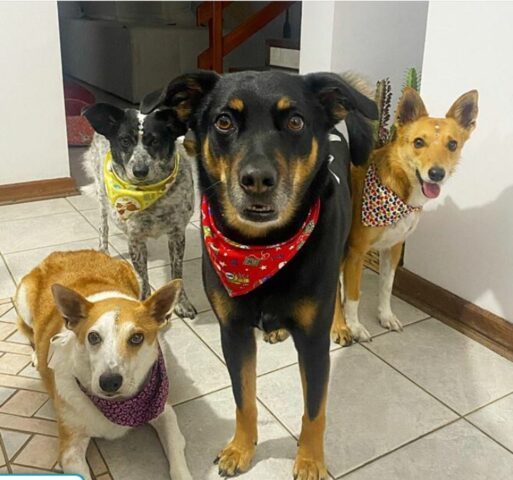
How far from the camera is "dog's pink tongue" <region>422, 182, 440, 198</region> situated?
204 centimetres

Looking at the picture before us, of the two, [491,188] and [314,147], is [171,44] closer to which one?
[491,188]

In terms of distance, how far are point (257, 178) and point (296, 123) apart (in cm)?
19

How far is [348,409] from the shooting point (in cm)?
185

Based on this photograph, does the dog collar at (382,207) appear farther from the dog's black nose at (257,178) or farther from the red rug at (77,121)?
the red rug at (77,121)

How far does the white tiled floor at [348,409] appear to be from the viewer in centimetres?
161

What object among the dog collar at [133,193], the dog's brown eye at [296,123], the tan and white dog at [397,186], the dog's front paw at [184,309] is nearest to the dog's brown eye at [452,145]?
the tan and white dog at [397,186]

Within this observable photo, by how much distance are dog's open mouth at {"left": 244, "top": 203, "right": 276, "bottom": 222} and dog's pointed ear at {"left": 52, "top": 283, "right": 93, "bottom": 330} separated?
557 mm

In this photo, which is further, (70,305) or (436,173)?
(436,173)

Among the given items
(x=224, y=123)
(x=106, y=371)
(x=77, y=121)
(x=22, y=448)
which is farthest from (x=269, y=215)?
(x=77, y=121)

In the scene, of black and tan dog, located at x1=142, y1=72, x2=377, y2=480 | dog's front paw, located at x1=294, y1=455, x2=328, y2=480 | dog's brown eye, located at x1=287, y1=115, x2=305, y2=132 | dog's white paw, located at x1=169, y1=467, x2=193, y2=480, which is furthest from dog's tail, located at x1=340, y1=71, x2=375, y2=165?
dog's white paw, located at x1=169, y1=467, x2=193, y2=480

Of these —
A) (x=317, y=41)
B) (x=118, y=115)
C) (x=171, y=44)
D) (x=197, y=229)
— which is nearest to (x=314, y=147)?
(x=118, y=115)

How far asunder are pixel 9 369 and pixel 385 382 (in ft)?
4.45

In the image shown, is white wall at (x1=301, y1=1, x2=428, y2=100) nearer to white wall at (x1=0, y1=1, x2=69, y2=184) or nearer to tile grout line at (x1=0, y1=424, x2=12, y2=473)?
white wall at (x1=0, y1=1, x2=69, y2=184)

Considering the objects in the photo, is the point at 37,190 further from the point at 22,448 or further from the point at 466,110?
the point at 466,110
